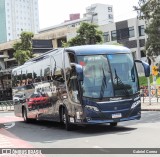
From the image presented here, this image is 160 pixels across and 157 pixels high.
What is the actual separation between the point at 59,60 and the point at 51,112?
290cm

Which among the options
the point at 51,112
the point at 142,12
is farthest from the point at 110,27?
the point at 51,112

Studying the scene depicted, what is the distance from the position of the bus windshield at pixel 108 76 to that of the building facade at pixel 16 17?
146 m

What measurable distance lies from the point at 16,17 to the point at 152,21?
149791 millimetres

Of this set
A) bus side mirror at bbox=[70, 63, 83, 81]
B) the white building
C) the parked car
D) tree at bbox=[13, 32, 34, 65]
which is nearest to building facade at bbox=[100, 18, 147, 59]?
tree at bbox=[13, 32, 34, 65]

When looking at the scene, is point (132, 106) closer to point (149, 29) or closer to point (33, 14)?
point (149, 29)

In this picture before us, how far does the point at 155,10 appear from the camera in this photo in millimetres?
27453

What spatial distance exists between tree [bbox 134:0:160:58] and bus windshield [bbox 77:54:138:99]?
10.6 m

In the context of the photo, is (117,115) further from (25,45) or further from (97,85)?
(25,45)

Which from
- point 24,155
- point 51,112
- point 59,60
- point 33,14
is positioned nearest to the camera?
point 24,155

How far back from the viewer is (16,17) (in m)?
173

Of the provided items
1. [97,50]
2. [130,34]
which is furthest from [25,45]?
[97,50]

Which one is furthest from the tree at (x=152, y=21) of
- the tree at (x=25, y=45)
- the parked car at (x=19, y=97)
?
the tree at (x=25, y=45)

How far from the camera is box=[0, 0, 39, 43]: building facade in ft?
552

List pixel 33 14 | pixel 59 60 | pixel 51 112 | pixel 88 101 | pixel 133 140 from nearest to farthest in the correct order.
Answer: pixel 133 140, pixel 88 101, pixel 59 60, pixel 51 112, pixel 33 14
